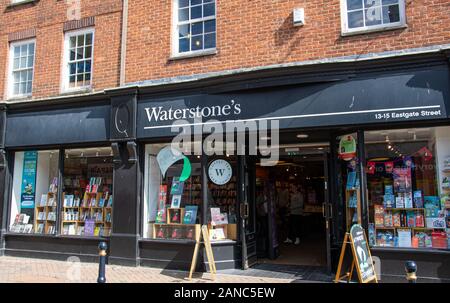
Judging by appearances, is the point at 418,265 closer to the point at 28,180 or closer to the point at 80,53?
the point at 80,53

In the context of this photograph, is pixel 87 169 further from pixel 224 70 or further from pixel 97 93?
pixel 224 70

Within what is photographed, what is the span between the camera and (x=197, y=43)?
9023 mm

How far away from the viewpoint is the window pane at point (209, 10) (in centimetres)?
895

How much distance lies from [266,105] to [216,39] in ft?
6.65

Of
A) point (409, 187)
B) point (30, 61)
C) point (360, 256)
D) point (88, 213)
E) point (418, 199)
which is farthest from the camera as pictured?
point (30, 61)

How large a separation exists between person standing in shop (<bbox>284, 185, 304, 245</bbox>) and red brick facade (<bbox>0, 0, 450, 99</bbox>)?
5.73 meters

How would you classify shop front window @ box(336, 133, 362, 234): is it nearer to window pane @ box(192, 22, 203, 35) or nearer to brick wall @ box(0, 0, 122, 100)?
window pane @ box(192, 22, 203, 35)

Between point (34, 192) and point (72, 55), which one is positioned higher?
point (72, 55)

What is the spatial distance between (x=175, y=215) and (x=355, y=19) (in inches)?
221

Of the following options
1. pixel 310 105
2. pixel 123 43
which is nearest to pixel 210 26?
pixel 123 43

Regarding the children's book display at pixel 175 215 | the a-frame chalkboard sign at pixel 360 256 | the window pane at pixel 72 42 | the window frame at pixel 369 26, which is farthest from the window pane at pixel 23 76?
the a-frame chalkboard sign at pixel 360 256

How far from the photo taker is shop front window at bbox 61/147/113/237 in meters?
9.59

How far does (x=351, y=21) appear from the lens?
7801 millimetres

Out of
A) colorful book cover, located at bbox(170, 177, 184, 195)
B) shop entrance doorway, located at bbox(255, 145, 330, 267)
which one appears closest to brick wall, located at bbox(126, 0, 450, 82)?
shop entrance doorway, located at bbox(255, 145, 330, 267)
